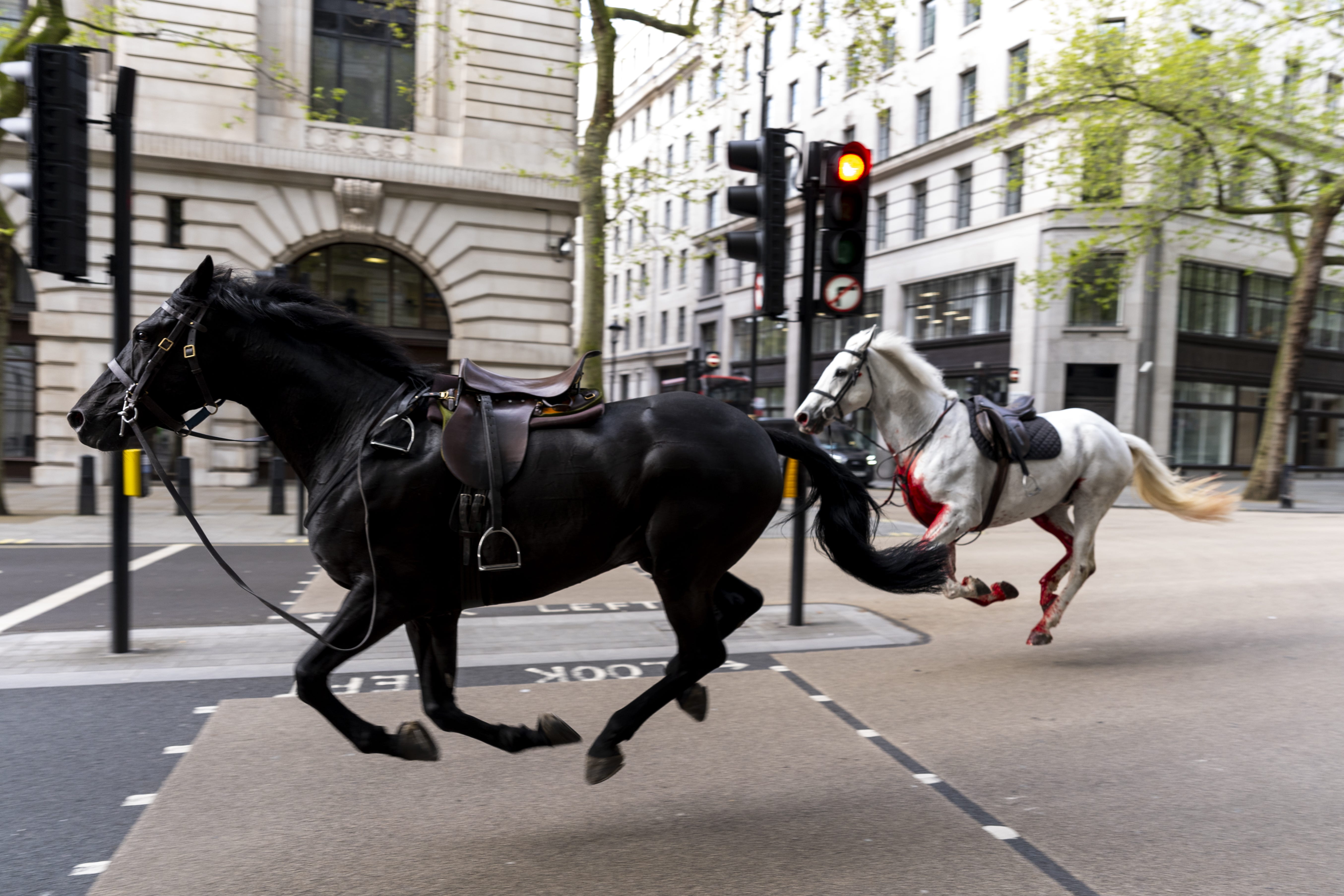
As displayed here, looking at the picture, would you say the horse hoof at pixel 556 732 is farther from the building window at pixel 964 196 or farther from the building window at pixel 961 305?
the building window at pixel 964 196

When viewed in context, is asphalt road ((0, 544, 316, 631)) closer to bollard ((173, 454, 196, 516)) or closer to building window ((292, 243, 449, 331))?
bollard ((173, 454, 196, 516))

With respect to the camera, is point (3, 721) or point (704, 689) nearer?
point (704, 689)

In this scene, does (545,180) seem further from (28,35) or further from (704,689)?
(704,689)

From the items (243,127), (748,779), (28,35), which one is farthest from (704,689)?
(243,127)

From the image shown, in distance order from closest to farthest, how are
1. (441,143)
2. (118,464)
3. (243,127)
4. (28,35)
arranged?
(118,464)
(28,35)
(243,127)
(441,143)

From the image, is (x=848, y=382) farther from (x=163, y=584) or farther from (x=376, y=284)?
(x=376, y=284)

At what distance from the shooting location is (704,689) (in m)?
3.97

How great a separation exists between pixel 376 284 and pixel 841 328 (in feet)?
73.8

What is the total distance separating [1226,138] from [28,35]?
22.2 metres

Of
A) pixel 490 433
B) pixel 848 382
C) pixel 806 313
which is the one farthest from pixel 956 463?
pixel 490 433

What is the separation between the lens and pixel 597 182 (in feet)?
44.3

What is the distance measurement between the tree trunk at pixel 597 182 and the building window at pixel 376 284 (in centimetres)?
667

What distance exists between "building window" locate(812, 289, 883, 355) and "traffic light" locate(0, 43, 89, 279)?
30.2 meters

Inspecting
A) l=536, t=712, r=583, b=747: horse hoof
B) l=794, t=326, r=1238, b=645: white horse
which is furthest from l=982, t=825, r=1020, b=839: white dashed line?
l=794, t=326, r=1238, b=645: white horse
